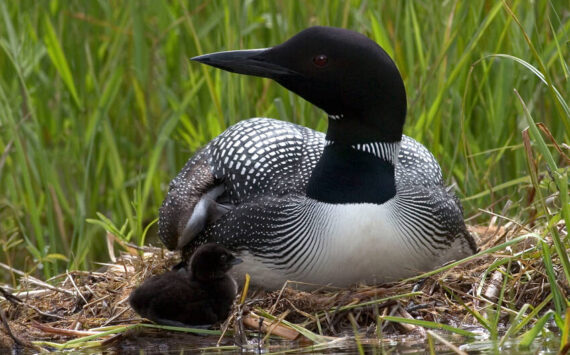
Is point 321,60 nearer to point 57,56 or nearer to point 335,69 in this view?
point 335,69

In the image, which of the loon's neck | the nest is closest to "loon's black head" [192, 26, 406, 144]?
the loon's neck

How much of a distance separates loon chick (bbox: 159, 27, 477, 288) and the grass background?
557mm

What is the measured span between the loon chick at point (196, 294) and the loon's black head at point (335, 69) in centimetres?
74

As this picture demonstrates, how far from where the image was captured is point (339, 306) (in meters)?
4.22

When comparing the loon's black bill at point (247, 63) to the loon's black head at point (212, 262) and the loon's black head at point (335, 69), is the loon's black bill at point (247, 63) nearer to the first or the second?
the loon's black head at point (335, 69)

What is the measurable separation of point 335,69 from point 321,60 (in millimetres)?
67

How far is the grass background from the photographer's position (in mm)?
5645

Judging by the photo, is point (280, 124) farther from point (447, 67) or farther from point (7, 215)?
point (7, 215)

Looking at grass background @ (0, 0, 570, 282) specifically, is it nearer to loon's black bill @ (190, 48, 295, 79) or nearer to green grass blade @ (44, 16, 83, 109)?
green grass blade @ (44, 16, 83, 109)

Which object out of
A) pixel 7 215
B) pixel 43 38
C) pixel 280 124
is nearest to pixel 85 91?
pixel 43 38

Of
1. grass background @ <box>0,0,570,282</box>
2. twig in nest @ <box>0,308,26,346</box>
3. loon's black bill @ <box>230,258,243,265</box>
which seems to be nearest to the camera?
twig in nest @ <box>0,308,26,346</box>

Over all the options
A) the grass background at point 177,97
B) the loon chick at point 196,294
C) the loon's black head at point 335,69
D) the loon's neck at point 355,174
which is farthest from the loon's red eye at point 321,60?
the grass background at point 177,97

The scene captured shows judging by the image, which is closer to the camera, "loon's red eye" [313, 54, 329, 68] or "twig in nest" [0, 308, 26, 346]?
"twig in nest" [0, 308, 26, 346]

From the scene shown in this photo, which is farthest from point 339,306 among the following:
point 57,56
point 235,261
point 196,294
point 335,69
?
point 57,56
